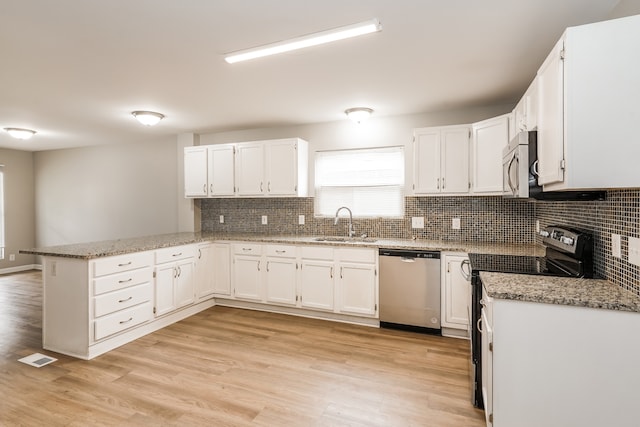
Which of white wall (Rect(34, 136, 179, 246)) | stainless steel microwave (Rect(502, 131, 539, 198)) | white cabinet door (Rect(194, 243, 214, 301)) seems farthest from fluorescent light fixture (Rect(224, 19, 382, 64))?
white wall (Rect(34, 136, 179, 246))

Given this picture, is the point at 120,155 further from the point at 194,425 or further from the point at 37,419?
the point at 194,425

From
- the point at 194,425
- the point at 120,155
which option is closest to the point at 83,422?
the point at 194,425

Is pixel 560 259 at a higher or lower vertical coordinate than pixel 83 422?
higher

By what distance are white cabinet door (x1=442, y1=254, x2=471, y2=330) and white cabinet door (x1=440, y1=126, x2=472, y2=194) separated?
0.76m

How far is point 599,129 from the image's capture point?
4.86ft

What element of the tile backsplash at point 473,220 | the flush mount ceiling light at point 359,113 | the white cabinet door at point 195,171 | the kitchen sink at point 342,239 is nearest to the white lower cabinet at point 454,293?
the tile backsplash at point 473,220

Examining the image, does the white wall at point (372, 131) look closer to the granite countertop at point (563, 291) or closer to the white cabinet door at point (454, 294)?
the white cabinet door at point (454, 294)

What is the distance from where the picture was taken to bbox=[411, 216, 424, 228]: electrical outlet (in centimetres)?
407

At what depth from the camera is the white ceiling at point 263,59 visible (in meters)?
1.94

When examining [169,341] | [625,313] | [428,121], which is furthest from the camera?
[428,121]

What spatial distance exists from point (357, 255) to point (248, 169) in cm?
188

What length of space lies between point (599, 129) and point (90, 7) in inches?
103

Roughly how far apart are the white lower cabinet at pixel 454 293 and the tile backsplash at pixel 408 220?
0.69 m

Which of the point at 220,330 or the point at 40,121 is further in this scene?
the point at 40,121
